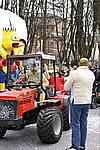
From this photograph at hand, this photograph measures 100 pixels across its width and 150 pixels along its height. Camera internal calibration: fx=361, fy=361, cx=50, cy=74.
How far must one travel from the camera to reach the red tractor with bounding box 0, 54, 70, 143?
23.9 ft

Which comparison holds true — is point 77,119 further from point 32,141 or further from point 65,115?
point 65,115

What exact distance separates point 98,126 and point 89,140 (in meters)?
1.76

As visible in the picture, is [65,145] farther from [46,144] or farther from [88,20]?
[88,20]

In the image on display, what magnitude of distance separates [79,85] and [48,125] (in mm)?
1382

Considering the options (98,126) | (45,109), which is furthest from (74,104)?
(98,126)

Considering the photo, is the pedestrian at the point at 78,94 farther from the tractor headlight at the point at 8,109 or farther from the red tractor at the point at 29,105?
the tractor headlight at the point at 8,109

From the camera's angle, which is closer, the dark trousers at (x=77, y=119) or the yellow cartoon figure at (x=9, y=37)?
the dark trousers at (x=77, y=119)

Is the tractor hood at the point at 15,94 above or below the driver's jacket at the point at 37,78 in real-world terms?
below

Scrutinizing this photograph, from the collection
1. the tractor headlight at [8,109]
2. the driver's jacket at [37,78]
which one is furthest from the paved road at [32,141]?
the driver's jacket at [37,78]

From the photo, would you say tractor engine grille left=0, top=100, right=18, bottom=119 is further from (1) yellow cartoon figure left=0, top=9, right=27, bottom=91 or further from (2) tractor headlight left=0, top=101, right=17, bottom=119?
(1) yellow cartoon figure left=0, top=9, right=27, bottom=91

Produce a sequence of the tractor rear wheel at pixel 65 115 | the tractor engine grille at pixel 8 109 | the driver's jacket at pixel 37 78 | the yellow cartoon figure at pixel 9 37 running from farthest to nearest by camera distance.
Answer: the yellow cartoon figure at pixel 9 37 < the tractor rear wheel at pixel 65 115 < the driver's jacket at pixel 37 78 < the tractor engine grille at pixel 8 109

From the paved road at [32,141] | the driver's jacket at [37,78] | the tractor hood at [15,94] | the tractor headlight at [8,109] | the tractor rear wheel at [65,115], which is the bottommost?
the paved road at [32,141]

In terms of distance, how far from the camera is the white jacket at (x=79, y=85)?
6.39 m

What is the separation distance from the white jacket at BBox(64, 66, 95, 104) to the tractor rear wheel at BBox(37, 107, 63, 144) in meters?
1.15
